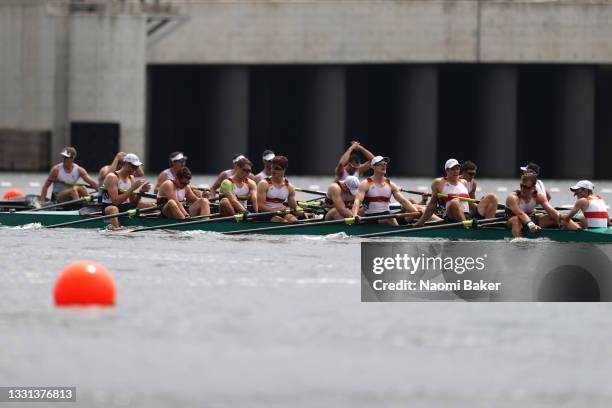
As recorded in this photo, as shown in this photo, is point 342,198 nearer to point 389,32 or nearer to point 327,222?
point 327,222

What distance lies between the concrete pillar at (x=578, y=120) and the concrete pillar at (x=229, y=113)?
12695 mm

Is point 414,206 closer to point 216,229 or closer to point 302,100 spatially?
point 216,229

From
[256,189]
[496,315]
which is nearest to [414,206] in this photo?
[256,189]

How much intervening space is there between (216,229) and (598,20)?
35.8 metres

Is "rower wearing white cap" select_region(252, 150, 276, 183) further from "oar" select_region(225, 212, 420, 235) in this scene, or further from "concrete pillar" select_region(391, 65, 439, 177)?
"concrete pillar" select_region(391, 65, 439, 177)

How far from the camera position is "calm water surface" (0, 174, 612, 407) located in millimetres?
11328

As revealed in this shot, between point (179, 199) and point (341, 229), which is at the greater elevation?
point (179, 199)

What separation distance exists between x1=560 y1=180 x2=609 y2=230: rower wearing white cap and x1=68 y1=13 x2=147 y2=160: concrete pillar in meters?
35.0

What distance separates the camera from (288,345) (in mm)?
13398

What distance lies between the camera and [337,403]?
1092cm

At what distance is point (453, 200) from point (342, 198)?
6.74 ft

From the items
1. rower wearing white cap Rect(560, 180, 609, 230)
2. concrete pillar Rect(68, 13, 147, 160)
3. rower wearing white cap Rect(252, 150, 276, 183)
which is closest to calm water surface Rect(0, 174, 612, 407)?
rower wearing white cap Rect(560, 180, 609, 230)

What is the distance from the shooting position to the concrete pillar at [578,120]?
60.1 meters

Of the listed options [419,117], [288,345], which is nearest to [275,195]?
[288,345]
